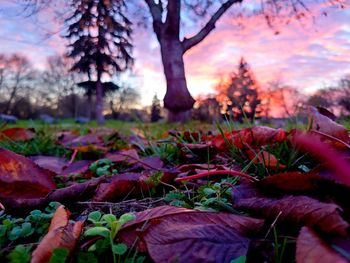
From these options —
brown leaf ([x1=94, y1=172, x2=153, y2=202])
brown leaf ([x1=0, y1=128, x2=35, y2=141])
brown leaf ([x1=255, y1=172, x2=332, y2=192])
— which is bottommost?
brown leaf ([x1=94, y1=172, x2=153, y2=202])

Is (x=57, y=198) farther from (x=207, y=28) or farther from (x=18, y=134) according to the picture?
(x=207, y=28)

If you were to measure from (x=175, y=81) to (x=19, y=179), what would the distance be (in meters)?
10.9

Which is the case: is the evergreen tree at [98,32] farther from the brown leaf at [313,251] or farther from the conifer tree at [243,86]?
the conifer tree at [243,86]

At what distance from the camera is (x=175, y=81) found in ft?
38.9

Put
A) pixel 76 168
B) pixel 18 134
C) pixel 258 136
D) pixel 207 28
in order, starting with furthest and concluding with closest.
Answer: pixel 207 28 < pixel 18 134 < pixel 76 168 < pixel 258 136

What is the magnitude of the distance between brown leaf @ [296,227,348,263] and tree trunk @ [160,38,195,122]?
11161 mm

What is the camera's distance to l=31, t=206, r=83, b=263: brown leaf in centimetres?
64

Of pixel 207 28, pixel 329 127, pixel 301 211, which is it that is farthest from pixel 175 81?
pixel 301 211

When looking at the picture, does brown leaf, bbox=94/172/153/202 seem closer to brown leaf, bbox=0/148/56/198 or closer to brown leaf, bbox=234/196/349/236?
brown leaf, bbox=0/148/56/198

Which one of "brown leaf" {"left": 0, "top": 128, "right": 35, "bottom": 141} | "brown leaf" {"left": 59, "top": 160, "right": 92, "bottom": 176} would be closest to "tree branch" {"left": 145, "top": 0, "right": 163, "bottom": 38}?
"brown leaf" {"left": 0, "top": 128, "right": 35, "bottom": 141}

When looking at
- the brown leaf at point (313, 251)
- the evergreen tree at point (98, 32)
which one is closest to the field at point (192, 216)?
the brown leaf at point (313, 251)

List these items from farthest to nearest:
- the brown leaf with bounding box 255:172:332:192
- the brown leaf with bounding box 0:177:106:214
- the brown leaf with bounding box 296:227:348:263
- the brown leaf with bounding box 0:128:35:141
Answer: the brown leaf with bounding box 0:128:35:141
the brown leaf with bounding box 0:177:106:214
the brown leaf with bounding box 255:172:332:192
the brown leaf with bounding box 296:227:348:263

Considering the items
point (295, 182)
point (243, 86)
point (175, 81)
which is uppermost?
point (243, 86)

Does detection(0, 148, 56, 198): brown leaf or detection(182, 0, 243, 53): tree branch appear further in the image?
detection(182, 0, 243, 53): tree branch
